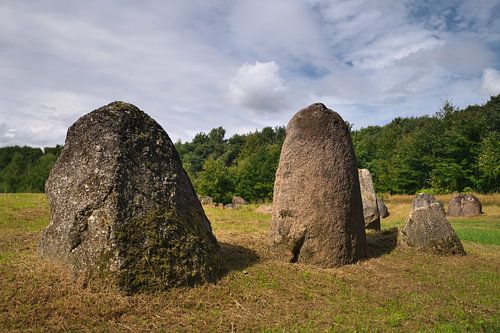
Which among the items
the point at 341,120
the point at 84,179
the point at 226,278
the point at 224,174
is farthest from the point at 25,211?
the point at 224,174

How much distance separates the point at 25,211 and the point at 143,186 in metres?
11.0

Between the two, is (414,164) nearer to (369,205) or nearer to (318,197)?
(369,205)

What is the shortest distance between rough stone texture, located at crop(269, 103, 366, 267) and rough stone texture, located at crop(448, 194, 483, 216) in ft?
72.4

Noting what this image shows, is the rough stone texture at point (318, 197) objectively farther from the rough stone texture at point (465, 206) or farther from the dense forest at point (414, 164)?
the dense forest at point (414, 164)

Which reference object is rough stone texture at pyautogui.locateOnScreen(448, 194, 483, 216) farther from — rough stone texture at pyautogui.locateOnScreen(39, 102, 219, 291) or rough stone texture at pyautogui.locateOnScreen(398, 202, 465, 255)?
rough stone texture at pyautogui.locateOnScreen(39, 102, 219, 291)

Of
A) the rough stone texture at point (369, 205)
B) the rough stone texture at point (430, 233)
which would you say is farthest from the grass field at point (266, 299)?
the rough stone texture at point (369, 205)

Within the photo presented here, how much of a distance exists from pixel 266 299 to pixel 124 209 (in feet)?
8.94

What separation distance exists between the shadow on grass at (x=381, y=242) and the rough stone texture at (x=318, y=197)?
91cm

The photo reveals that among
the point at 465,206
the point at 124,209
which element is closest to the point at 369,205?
the point at 124,209

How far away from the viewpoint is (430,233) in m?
10.7

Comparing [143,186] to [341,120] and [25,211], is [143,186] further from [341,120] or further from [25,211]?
[25,211]

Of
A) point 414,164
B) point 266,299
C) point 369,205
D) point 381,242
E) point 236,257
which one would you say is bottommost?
point 266,299

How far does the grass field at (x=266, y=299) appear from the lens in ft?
17.7

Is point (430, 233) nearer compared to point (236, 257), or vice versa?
point (236, 257)
